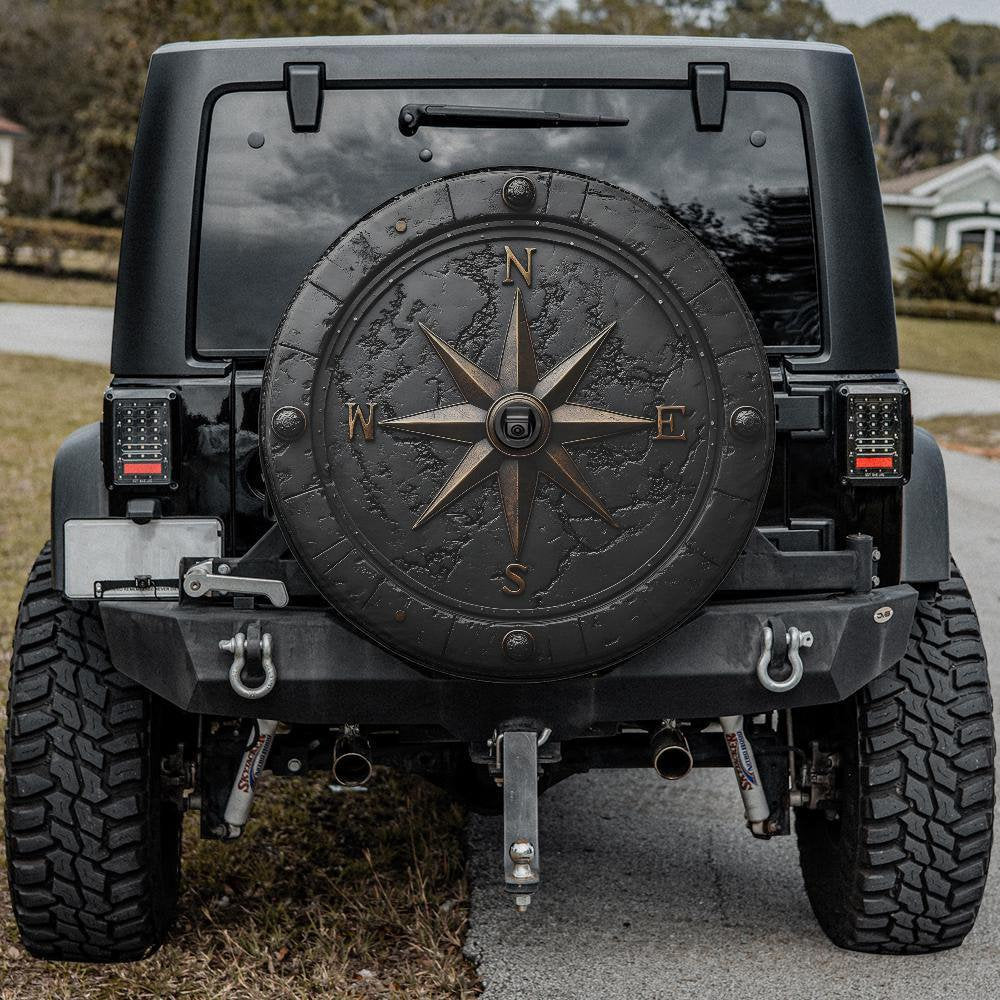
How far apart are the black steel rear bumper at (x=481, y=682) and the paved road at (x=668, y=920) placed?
2.42 feet

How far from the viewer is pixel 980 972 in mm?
3258

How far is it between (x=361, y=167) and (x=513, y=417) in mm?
851

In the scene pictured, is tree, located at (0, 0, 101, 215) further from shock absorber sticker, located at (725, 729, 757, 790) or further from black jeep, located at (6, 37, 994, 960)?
shock absorber sticker, located at (725, 729, 757, 790)

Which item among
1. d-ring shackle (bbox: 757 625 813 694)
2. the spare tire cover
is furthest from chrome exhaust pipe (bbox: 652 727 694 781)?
the spare tire cover

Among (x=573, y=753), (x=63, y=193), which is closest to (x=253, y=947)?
(x=573, y=753)

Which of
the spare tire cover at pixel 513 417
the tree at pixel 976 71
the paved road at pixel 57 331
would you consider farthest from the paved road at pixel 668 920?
the tree at pixel 976 71

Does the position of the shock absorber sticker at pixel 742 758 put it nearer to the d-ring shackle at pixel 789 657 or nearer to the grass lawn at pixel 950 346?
the d-ring shackle at pixel 789 657

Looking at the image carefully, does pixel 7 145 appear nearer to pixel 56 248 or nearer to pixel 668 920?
pixel 56 248

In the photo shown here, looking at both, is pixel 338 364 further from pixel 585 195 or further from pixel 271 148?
pixel 271 148

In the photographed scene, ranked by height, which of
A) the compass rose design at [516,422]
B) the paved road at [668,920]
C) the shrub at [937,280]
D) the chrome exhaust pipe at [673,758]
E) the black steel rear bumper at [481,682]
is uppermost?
the compass rose design at [516,422]

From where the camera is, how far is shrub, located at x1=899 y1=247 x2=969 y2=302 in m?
35.9

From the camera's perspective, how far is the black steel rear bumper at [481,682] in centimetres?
273

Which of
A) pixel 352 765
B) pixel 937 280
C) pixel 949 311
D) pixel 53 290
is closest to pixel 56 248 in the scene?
pixel 53 290

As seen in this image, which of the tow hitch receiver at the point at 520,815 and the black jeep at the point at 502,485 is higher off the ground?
the black jeep at the point at 502,485
